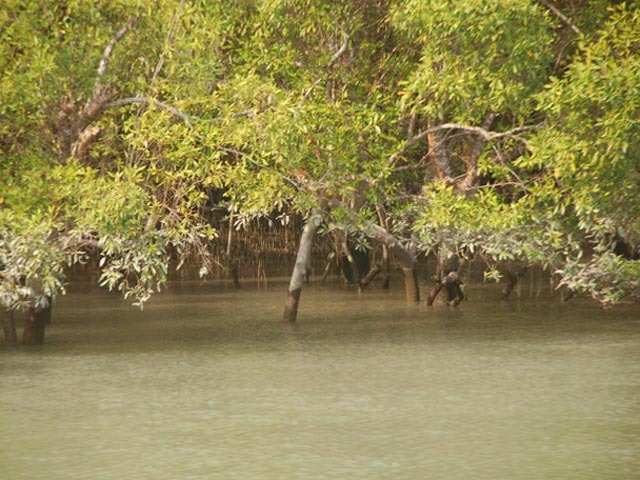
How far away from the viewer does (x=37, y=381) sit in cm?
1645

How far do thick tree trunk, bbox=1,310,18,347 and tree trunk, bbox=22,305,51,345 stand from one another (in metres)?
0.14

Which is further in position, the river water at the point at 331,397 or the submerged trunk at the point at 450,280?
the submerged trunk at the point at 450,280

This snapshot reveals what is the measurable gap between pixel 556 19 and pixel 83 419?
847cm

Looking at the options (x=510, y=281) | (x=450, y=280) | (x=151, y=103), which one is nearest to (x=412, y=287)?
(x=450, y=280)

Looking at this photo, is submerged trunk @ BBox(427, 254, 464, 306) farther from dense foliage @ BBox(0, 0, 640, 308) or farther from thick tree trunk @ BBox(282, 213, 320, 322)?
dense foliage @ BBox(0, 0, 640, 308)

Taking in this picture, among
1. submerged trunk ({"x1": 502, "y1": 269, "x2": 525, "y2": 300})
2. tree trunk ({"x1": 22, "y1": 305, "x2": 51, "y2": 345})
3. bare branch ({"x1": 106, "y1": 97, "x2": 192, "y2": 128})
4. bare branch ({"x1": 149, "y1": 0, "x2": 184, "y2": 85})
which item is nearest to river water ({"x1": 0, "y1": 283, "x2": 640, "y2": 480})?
tree trunk ({"x1": 22, "y1": 305, "x2": 51, "y2": 345})

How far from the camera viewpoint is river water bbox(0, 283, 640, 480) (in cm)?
1155

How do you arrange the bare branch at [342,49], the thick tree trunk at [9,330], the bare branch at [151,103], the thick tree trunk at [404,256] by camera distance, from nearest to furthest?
the bare branch at [151,103] < the thick tree trunk at [9,330] < the bare branch at [342,49] < the thick tree trunk at [404,256]

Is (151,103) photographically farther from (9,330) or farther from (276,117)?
(9,330)

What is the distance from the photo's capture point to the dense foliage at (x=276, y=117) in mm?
17422

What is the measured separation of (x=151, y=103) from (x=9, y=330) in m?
4.19

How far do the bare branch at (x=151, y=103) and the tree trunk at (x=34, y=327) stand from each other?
2.98 metres

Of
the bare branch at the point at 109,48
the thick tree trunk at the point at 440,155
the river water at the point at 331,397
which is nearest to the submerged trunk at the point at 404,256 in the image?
the river water at the point at 331,397

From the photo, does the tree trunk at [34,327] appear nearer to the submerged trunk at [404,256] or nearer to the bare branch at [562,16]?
the submerged trunk at [404,256]
